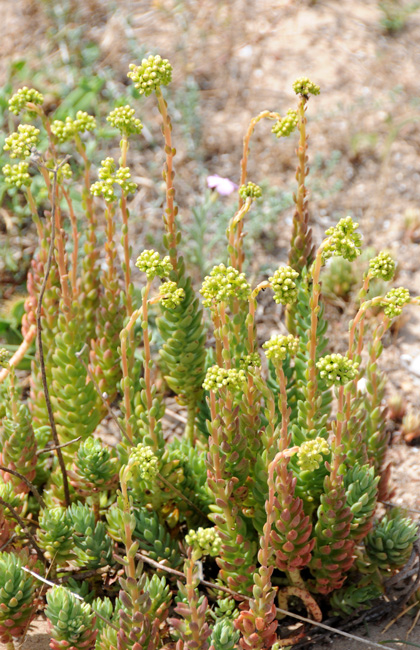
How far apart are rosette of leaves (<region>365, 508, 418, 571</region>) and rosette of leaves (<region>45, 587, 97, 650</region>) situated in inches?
42.0

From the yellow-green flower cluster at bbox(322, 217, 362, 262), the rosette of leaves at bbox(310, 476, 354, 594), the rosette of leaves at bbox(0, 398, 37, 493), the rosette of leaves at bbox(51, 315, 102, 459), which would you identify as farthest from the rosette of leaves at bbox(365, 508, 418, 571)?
the rosette of leaves at bbox(0, 398, 37, 493)

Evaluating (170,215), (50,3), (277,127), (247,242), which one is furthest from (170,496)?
(50,3)

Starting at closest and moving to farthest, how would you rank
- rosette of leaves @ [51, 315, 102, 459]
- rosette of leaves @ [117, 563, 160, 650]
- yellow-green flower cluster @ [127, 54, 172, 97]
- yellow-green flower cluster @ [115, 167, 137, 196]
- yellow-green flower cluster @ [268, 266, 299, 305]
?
1. yellow-green flower cluster @ [268, 266, 299, 305]
2. rosette of leaves @ [117, 563, 160, 650]
3. yellow-green flower cluster @ [127, 54, 172, 97]
4. yellow-green flower cluster @ [115, 167, 137, 196]
5. rosette of leaves @ [51, 315, 102, 459]

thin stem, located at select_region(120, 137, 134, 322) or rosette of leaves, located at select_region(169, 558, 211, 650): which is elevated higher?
thin stem, located at select_region(120, 137, 134, 322)

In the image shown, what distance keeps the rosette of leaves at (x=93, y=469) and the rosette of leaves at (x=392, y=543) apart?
3.35 ft

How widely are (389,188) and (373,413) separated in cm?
281

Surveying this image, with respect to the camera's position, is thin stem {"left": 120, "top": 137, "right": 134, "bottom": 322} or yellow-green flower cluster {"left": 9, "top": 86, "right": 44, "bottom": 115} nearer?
thin stem {"left": 120, "top": 137, "right": 134, "bottom": 322}

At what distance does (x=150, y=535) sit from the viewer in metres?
2.69

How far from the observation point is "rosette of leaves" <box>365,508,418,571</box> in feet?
8.95

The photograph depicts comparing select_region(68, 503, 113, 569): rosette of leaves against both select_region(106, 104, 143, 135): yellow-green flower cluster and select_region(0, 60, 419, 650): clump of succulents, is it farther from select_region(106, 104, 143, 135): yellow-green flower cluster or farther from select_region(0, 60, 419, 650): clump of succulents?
select_region(106, 104, 143, 135): yellow-green flower cluster

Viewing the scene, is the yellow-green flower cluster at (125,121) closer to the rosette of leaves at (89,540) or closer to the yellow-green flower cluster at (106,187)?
the yellow-green flower cluster at (106,187)

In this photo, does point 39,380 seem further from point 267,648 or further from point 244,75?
point 244,75

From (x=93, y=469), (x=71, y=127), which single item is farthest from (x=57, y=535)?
(x=71, y=127)

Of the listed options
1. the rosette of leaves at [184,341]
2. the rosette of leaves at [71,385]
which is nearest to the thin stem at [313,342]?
the rosette of leaves at [184,341]
